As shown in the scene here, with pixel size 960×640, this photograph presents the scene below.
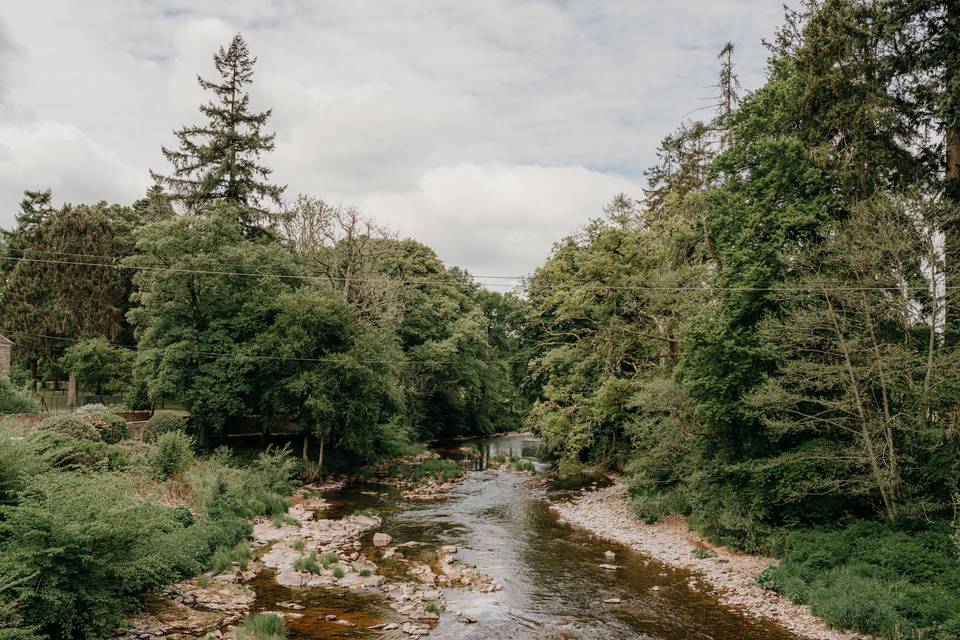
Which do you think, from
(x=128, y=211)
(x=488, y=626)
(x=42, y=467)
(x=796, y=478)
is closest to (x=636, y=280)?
(x=796, y=478)

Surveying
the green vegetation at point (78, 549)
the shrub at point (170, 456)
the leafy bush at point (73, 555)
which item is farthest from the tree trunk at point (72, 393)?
the leafy bush at point (73, 555)

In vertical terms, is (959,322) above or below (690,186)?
below

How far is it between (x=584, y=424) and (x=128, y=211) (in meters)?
42.1

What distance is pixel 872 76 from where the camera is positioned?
14.8 metres

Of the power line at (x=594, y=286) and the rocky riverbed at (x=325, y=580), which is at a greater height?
the power line at (x=594, y=286)

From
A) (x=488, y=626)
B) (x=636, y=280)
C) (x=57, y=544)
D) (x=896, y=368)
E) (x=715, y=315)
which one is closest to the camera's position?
(x=57, y=544)

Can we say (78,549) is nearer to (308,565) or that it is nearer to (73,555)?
(73,555)

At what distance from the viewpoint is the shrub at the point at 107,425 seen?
2045 centimetres

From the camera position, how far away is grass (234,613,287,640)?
34.9ft

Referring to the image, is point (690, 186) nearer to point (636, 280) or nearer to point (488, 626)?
point (636, 280)

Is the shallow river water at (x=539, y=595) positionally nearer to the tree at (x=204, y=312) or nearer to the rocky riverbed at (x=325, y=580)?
the rocky riverbed at (x=325, y=580)

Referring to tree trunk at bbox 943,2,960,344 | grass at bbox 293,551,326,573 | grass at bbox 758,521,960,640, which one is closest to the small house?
grass at bbox 293,551,326,573

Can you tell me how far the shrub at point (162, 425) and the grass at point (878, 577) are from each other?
72.8ft

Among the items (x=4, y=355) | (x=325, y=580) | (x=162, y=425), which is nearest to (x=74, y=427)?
(x=162, y=425)
